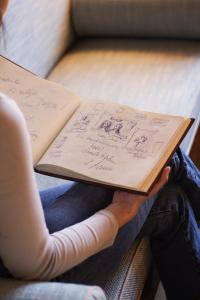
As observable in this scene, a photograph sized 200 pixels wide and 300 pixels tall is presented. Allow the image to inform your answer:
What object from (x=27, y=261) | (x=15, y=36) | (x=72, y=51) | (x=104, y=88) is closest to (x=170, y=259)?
(x=27, y=261)

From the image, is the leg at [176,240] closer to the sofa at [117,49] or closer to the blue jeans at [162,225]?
the blue jeans at [162,225]

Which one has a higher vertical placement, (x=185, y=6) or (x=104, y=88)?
(x=185, y=6)

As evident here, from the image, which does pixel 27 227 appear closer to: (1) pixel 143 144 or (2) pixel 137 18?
(1) pixel 143 144

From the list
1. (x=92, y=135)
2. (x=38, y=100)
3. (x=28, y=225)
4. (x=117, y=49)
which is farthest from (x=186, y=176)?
(x=117, y=49)

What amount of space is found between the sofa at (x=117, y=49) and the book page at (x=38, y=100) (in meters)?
0.16

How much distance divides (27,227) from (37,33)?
0.91 metres

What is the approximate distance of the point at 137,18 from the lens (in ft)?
5.28

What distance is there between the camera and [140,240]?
107 centimetres

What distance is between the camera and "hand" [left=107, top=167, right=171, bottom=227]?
0.90 metres

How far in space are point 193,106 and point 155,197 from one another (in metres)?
0.44

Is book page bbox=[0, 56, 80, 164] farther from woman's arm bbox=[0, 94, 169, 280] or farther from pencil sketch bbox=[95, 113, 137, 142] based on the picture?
woman's arm bbox=[0, 94, 169, 280]

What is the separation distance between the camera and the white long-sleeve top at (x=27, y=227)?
0.67m

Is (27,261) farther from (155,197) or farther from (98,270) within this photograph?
(155,197)

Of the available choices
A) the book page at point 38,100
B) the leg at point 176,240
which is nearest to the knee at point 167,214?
the leg at point 176,240
